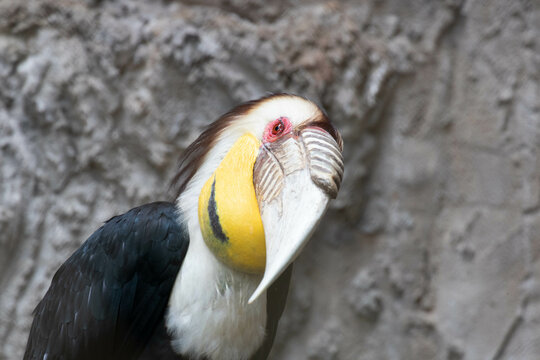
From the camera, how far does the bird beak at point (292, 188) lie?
128cm

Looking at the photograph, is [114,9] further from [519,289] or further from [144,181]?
[519,289]

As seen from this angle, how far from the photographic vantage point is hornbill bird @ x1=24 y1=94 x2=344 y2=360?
57.9 inches

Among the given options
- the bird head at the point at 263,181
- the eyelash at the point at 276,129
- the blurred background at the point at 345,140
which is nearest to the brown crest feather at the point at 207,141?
the bird head at the point at 263,181

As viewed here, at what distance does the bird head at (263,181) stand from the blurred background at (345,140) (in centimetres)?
99

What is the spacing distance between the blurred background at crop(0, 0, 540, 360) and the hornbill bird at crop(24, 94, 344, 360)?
40.8 inches


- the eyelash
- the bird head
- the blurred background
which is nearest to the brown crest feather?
the bird head

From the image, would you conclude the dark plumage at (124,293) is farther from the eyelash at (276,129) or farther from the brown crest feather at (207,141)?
the eyelash at (276,129)

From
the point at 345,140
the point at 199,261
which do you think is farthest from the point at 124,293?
the point at 345,140

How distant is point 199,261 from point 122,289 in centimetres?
22

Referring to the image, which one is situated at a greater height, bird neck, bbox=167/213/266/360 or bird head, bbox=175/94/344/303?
bird head, bbox=175/94/344/303

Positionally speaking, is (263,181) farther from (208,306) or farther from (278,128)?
(208,306)

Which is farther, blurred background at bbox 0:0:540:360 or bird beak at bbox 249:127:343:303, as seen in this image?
blurred background at bbox 0:0:540:360

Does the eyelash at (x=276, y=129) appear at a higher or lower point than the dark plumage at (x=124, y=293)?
higher

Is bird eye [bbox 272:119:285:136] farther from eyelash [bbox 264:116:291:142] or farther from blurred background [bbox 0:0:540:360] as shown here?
blurred background [bbox 0:0:540:360]
